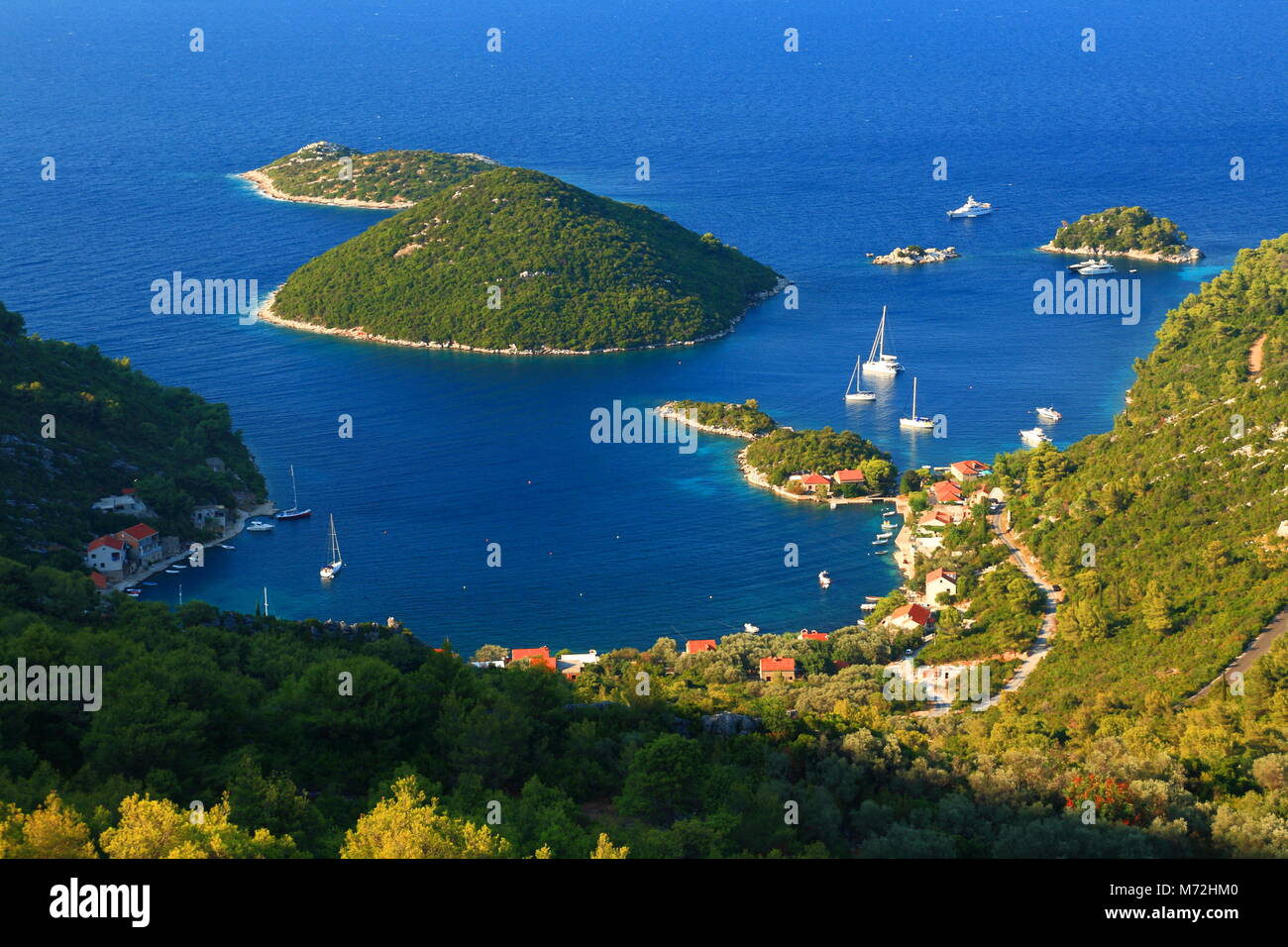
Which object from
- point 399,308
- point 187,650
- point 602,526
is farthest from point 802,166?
point 187,650

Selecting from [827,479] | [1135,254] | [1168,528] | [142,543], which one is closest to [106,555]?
[142,543]

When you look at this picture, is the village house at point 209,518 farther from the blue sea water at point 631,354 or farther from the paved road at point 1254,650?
the paved road at point 1254,650

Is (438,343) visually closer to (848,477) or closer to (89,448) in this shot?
(89,448)

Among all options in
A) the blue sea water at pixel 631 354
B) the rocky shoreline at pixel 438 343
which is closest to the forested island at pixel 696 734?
the blue sea water at pixel 631 354

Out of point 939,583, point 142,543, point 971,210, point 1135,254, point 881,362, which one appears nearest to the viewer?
point 939,583

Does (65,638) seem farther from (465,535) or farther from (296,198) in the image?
(296,198)

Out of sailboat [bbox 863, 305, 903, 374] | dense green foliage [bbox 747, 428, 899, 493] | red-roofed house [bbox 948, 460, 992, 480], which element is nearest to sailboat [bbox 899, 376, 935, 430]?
dense green foliage [bbox 747, 428, 899, 493]

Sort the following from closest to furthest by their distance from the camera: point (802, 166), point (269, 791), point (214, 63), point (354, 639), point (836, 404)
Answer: point (269, 791)
point (354, 639)
point (836, 404)
point (802, 166)
point (214, 63)
